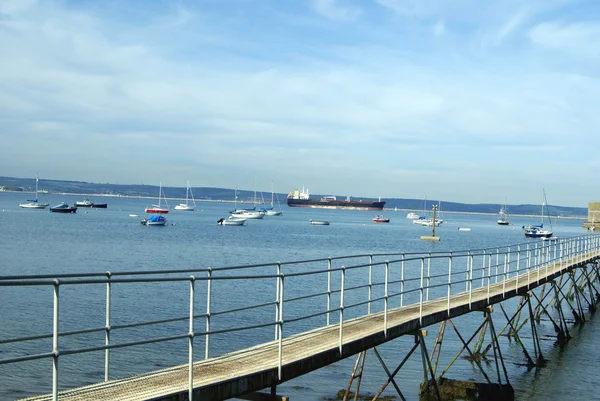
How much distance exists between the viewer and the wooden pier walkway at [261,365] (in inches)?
323

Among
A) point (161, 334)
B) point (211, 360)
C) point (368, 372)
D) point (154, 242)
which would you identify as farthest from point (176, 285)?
point (154, 242)

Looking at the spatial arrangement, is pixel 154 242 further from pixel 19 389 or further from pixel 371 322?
pixel 371 322

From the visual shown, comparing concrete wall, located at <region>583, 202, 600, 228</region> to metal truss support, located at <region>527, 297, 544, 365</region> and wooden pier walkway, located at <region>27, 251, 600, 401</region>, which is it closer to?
metal truss support, located at <region>527, 297, 544, 365</region>

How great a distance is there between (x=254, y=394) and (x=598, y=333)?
2269 centimetres

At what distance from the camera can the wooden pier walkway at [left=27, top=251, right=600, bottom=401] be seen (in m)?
8.20

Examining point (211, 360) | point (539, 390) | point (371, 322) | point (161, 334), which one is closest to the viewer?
point (211, 360)

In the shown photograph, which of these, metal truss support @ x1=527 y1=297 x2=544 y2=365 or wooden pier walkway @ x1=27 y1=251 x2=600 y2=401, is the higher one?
wooden pier walkway @ x1=27 y1=251 x2=600 y2=401

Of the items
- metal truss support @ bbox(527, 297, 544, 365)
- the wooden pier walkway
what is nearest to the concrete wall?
metal truss support @ bbox(527, 297, 544, 365)

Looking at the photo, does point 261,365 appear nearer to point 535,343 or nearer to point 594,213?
point 535,343

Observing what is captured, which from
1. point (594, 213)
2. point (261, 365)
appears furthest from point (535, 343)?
point (594, 213)

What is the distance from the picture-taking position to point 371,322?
47.9ft

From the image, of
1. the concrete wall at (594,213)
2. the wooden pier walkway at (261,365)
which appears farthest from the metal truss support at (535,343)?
the concrete wall at (594,213)

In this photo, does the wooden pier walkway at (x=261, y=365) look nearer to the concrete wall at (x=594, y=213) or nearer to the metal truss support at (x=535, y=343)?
the metal truss support at (x=535, y=343)

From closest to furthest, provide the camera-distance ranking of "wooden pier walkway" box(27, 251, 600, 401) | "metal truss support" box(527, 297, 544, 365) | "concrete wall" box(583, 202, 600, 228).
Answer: "wooden pier walkway" box(27, 251, 600, 401), "metal truss support" box(527, 297, 544, 365), "concrete wall" box(583, 202, 600, 228)
